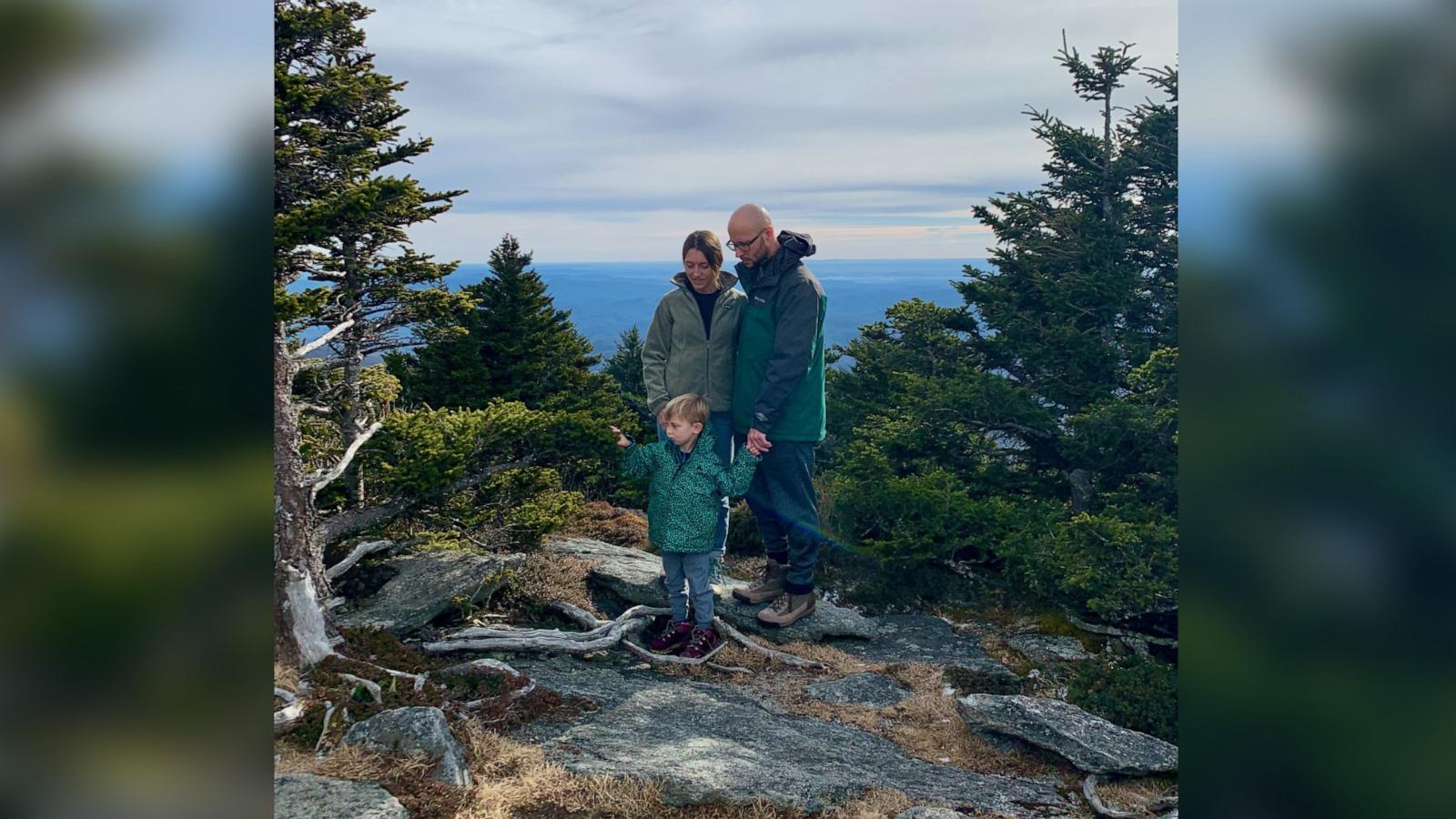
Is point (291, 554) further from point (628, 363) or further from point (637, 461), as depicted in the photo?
point (628, 363)

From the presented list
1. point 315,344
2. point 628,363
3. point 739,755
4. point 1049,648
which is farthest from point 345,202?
point 628,363

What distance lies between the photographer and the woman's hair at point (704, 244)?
5172 millimetres

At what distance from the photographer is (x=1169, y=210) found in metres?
9.74

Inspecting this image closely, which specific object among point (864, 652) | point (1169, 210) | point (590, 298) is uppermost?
point (590, 298)

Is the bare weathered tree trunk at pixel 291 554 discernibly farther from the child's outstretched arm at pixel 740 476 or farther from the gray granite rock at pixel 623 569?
the gray granite rock at pixel 623 569

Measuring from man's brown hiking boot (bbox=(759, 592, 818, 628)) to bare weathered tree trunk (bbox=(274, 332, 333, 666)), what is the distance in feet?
8.72

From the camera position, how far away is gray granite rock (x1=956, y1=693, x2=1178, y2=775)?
400cm

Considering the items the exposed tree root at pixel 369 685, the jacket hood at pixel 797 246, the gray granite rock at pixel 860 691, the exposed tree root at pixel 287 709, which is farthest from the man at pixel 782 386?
the exposed tree root at pixel 287 709

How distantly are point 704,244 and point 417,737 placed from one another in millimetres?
2945

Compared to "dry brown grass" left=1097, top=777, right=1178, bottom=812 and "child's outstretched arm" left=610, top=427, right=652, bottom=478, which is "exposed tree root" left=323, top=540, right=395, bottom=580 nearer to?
"child's outstretched arm" left=610, top=427, right=652, bottom=478

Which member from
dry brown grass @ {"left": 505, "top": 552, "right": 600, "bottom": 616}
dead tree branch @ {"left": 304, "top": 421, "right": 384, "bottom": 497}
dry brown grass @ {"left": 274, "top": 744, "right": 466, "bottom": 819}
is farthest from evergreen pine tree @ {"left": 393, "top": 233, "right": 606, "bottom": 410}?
dry brown grass @ {"left": 274, "top": 744, "right": 466, "bottom": 819}
